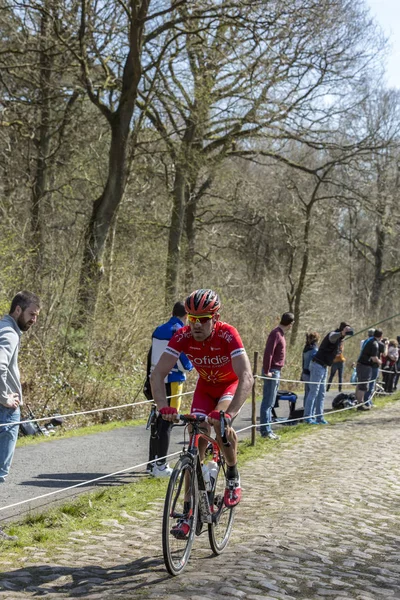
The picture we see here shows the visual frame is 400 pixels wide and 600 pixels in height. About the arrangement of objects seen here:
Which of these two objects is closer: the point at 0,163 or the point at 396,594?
the point at 396,594

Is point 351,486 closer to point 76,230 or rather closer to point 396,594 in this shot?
point 396,594

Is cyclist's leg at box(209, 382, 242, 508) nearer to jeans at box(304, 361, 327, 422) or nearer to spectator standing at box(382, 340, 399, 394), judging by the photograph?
jeans at box(304, 361, 327, 422)

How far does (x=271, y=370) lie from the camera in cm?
1512

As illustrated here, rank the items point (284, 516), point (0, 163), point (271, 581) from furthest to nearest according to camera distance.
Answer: point (0, 163) → point (284, 516) → point (271, 581)

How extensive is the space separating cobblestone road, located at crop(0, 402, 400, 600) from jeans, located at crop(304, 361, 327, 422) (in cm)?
588

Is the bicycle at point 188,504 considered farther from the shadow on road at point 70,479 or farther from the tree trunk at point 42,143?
the tree trunk at point 42,143

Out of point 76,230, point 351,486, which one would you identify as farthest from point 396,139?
point 351,486

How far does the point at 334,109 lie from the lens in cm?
2589

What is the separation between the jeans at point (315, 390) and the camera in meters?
17.4

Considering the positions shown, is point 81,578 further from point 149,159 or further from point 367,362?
point 149,159

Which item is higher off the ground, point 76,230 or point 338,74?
point 338,74

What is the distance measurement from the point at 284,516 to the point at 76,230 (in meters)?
18.6

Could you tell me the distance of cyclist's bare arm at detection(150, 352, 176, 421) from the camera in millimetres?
6570

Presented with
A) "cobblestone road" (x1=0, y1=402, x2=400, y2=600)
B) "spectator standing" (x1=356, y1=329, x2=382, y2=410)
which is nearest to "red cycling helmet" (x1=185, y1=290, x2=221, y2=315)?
"cobblestone road" (x1=0, y1=402, x2=400, y2=600)
